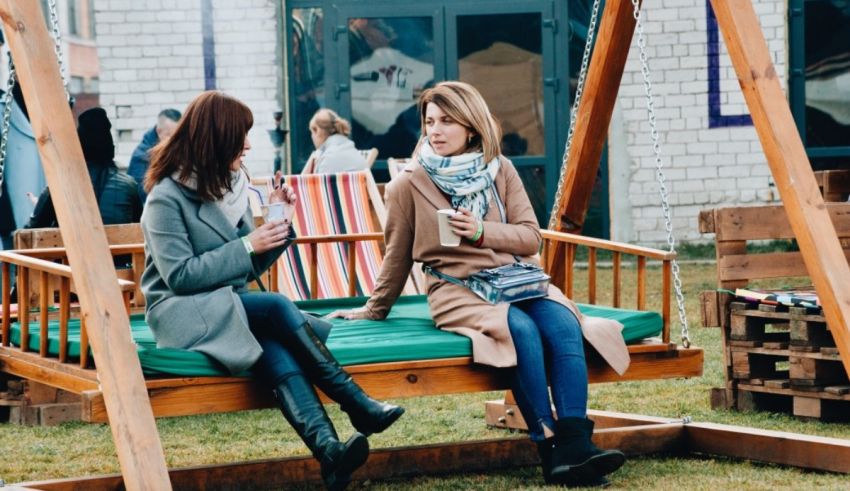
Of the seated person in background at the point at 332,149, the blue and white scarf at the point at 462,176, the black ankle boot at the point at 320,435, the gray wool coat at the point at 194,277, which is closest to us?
the black ankle boot at the point at 320,435

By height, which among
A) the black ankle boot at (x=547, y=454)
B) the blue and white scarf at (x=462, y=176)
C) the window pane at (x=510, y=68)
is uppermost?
the window pane at (x=510, y=68)

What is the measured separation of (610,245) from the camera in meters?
5.74

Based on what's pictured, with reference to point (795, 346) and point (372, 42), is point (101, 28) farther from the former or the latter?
point (795, 346)

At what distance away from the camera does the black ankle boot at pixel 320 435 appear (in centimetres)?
463

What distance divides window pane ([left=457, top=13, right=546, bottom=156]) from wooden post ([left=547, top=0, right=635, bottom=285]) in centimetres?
807

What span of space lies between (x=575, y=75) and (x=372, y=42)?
192 centimetres

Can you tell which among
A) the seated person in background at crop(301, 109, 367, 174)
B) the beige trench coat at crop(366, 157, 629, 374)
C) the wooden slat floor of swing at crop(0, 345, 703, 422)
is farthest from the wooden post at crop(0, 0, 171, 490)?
the seated person in background at crop(301, 109, 367, 174)

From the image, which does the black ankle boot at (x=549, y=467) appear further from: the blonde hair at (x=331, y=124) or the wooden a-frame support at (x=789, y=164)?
the blonde hair at (x=331, y=124)

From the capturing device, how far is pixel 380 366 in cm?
500

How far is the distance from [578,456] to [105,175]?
3680 millimetres

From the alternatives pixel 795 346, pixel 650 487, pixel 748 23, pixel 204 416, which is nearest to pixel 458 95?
pixel 748 23

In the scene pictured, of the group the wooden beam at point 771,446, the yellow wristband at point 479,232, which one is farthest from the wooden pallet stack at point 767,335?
the yellow wristband at point 479,232

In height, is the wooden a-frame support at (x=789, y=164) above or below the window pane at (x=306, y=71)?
below

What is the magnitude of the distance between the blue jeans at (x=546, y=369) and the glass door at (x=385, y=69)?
30.6 feet
